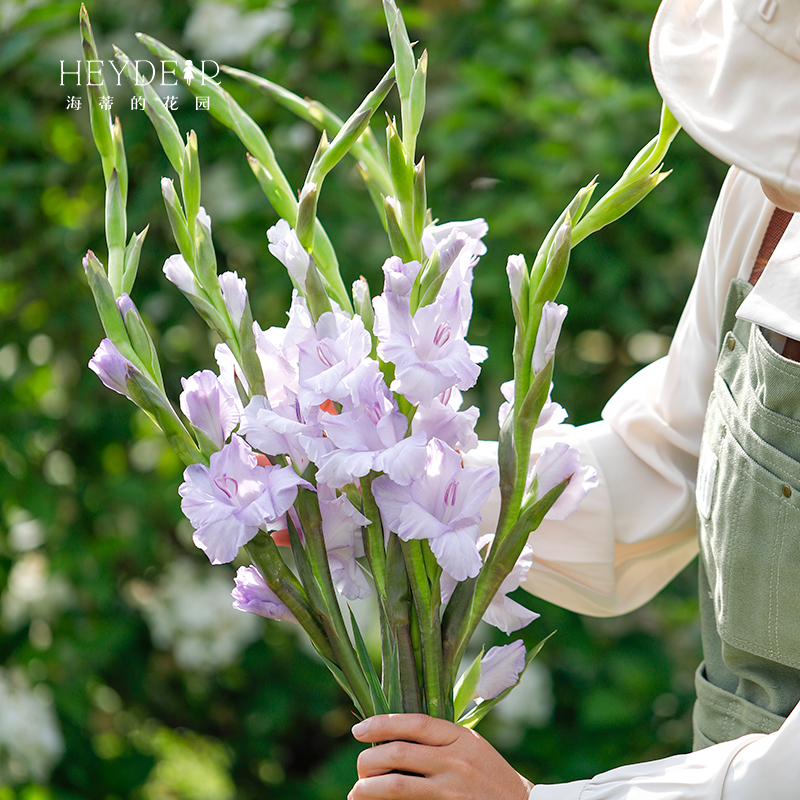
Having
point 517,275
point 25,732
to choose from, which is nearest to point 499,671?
point 517,275

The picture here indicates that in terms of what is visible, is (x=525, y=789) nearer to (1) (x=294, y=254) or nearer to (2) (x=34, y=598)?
(1) (x=294, y=254)

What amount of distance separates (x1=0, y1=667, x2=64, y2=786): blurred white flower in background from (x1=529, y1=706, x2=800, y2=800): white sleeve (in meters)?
1.31

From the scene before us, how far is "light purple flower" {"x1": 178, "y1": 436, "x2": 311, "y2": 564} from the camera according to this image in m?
0.56

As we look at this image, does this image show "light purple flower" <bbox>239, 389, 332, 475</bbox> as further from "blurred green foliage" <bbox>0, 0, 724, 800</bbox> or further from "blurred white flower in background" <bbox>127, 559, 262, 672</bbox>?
"blurred white flower in background" <bbox>127, 559, 262, 672</bbox>

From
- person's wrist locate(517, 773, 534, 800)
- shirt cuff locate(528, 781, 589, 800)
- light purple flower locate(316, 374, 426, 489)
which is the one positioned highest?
light purple flower locate(316, 374, 426, 489)

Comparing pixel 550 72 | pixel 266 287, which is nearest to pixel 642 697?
pixel 266 287

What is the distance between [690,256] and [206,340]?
925 mm

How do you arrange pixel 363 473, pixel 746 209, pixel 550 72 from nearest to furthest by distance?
1. pixel 363 473
2. pixel 746 209
3. pixel 550 72

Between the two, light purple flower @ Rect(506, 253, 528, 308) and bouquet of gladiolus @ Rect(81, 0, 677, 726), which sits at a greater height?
light purple flower @ Rect(506, 253, 528, 308)

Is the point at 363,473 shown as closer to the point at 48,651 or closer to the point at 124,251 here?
the point at 124,251

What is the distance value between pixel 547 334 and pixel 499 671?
24cm

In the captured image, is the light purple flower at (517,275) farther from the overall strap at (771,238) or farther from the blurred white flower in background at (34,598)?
the blurred white flower in background at (34,598)

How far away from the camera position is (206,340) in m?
1.83

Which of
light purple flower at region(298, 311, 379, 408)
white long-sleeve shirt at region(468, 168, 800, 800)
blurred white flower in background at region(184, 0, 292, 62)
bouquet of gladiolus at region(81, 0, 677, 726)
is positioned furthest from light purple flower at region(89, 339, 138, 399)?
blurred white flower in background at region(184, 0, 292, 62)
